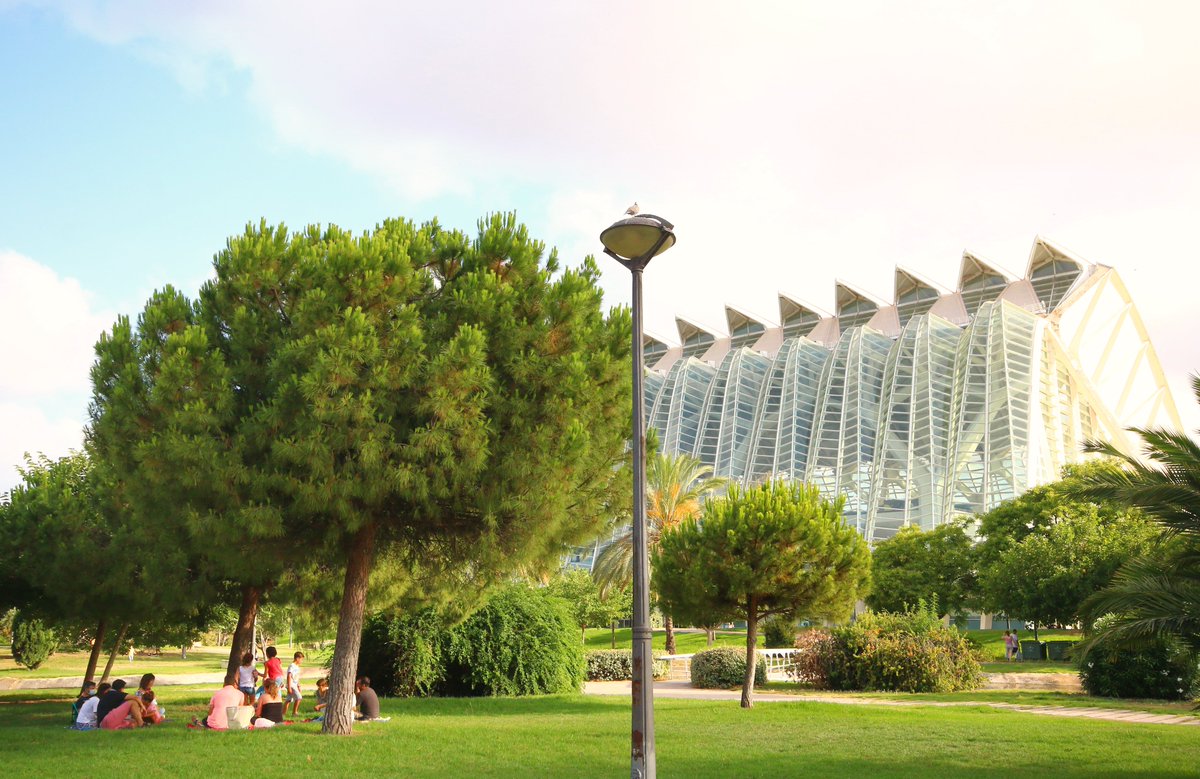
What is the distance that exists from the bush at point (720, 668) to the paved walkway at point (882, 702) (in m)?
0.51

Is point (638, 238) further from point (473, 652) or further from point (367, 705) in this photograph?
point (473, 652)

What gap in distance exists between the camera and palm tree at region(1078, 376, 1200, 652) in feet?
33.8

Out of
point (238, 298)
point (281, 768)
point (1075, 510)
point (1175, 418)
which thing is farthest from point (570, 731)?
point (1175, 418)

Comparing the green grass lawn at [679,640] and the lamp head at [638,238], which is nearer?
the lamp head at [638,238]

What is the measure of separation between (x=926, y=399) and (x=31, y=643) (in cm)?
5287

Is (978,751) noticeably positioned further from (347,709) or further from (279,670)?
(279,670)

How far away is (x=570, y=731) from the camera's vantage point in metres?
14.8

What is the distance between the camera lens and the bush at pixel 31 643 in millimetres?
36719

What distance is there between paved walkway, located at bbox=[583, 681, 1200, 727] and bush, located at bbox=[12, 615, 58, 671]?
78.7 feet

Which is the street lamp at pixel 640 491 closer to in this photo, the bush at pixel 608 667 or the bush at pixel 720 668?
the bush at pixel 720 668

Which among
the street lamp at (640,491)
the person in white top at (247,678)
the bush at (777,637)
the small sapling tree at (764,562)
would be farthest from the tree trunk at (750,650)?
the bush at (777,637)

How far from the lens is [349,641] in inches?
568

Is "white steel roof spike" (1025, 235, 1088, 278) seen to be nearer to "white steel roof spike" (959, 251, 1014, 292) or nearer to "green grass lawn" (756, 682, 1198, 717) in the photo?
"white steel roof spike" (959, 251, 1014, 292)

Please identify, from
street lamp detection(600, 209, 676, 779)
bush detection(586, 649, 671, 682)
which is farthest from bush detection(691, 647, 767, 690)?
street lamp detection(600, 209, 676, 779)
